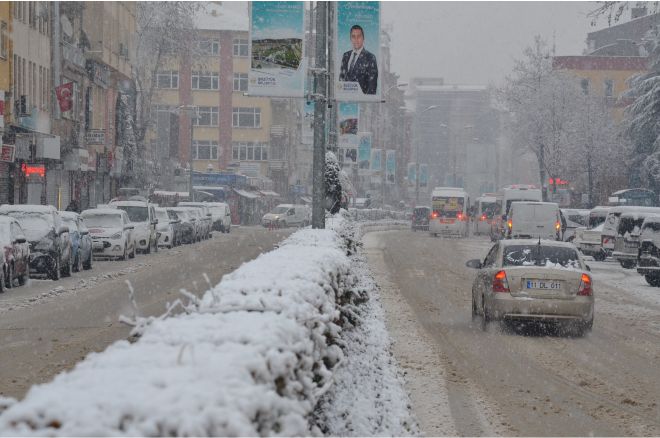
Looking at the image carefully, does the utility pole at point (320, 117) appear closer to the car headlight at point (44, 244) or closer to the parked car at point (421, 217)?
the car headlight at point (44, 244)

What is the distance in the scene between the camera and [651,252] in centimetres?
2708

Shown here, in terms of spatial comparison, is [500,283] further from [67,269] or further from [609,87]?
[609,87]

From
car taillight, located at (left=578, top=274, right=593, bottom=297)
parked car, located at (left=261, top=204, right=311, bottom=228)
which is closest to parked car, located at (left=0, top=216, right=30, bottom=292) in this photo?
car taillight, located at (left=578, top=274, right=593, bottom=297)

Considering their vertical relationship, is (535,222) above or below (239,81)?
below

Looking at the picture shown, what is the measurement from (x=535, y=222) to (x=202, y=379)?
3786 centimetres

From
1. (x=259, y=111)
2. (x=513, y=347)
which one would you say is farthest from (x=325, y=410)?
(x=259, y=111)

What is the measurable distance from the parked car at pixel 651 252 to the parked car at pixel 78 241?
14478 mm

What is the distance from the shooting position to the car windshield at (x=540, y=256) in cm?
1528

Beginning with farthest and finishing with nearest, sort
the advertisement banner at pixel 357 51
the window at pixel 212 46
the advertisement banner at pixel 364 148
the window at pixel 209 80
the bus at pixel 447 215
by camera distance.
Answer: the window at pixel 212 46, the window at pixel 209 80, the bus at pixel 447 215, the advertisement banner at pixel 364 148, the advertisement banner at pixel 357 51

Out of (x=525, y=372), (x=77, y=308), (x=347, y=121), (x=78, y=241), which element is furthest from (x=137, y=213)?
(x=525, y=372)

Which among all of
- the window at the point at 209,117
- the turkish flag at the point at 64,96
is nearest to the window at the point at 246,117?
the window at the point at 209,117

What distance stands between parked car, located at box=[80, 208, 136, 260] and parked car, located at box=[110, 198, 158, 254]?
2496mm

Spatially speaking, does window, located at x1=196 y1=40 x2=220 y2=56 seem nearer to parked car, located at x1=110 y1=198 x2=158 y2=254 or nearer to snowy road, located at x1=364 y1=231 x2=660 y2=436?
parked car, located at x1=110 y1=198 x2=158 y2=254

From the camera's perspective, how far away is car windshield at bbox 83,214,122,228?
33688mm
